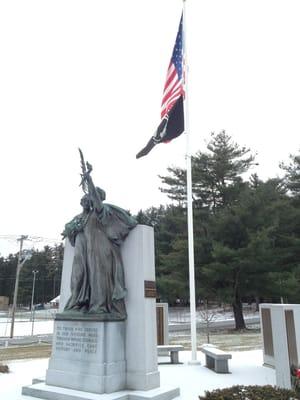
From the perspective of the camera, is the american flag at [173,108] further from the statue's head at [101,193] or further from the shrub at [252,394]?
the shrub at [252,394]

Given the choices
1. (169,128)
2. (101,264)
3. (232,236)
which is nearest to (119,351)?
(101,264)

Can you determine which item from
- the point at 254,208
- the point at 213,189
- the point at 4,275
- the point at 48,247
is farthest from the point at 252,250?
the point at 48,247

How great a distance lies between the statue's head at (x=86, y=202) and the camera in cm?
756

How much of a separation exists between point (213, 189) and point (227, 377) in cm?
2152

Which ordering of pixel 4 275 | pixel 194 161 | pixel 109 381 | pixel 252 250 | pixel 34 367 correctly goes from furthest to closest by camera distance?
pixel 4 275
pixel 194 161
pixel 252 250
pixel 34 367
pixel 109 381

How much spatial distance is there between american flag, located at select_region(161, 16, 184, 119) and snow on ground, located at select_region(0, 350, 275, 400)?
7067 millimetres

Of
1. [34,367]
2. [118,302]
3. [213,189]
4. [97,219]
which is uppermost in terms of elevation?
[213,189]

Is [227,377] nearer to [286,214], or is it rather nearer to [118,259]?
[118,259]

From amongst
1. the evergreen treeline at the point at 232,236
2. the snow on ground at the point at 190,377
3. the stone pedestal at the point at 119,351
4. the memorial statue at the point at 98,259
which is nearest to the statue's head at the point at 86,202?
the memorial statue at the point at 98,259

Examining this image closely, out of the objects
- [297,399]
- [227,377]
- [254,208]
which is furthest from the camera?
[254,208]

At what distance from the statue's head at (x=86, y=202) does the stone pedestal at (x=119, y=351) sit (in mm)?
1035

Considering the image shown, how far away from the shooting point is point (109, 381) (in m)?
6.36

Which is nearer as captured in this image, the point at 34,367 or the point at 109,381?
the point at 109,381

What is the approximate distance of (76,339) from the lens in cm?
696
